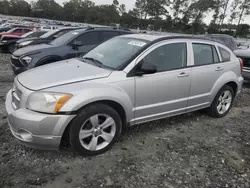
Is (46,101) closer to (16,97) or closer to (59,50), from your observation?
(16,97)

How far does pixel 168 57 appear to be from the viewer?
12.3 ft

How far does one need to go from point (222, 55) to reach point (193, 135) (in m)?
1.75

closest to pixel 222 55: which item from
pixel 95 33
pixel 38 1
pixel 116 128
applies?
pixel 116 128

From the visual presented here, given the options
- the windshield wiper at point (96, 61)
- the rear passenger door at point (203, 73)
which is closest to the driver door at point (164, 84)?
the rear passenger door at point (203, 73)

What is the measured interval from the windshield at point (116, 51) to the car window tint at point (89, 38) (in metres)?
2.98

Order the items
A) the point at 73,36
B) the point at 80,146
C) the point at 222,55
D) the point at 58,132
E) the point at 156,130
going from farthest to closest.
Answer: the point at 73,36, the point at 222,55, the point at 156,130, the point at 80,146, the point at 58,132

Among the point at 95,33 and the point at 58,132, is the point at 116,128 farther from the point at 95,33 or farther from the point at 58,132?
the point at 95,33

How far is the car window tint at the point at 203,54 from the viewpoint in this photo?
4.09 meters

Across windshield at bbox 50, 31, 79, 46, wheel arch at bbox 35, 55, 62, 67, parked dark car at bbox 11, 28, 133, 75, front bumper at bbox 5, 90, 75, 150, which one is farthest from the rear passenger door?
windshield at bbox 50, 31, 79, 46

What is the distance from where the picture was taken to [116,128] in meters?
3.26

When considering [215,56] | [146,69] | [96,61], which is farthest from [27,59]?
[215,56]

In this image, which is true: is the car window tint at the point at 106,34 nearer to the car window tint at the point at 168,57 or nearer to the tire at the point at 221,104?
the car window tint at the point at 168,57

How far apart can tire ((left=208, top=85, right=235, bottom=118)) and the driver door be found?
869mm

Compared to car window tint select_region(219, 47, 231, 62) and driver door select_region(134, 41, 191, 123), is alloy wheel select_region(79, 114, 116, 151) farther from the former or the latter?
car window tint select_region(219, 47, 231, 62)
